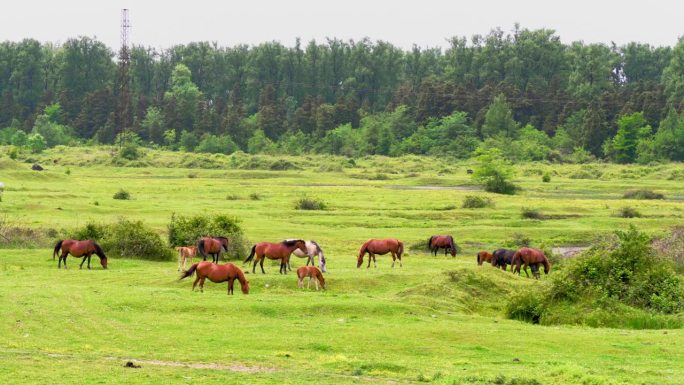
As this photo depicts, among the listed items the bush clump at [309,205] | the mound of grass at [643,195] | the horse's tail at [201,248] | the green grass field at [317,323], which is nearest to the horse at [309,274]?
the green grass field at [317,323]

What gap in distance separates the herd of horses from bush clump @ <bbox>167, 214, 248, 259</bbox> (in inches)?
27.1

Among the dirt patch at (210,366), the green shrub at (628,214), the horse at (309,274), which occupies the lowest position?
the dirt patch at (210,366)

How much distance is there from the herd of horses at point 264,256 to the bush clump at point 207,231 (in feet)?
2.26

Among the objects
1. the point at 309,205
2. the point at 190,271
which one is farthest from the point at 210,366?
the point at 309,205

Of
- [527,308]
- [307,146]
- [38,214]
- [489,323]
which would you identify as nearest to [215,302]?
[489,323]

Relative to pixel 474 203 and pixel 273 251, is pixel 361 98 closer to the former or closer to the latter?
pixel 474 203

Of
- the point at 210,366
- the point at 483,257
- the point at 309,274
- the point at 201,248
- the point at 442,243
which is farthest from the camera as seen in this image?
the point at 442,243

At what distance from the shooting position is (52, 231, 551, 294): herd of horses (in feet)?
95.1

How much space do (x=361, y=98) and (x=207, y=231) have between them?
13209 cm

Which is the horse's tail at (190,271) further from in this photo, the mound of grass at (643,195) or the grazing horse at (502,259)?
the mound of grass at (643,195)

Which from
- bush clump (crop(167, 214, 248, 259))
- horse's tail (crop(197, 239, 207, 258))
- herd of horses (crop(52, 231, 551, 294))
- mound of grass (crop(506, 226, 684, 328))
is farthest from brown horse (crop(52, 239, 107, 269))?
mound of grass (crop(506, 226, 684, 328))

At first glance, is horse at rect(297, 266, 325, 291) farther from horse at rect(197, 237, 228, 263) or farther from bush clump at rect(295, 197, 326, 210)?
bush clump at rect(295, 197, 326, 210)

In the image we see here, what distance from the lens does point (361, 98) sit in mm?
170500

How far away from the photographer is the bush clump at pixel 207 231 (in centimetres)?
3891
